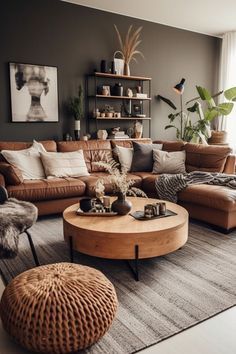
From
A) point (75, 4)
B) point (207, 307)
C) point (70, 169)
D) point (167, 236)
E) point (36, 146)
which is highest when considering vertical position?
point (75, 4)

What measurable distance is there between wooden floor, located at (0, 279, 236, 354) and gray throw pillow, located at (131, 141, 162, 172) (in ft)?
9.35

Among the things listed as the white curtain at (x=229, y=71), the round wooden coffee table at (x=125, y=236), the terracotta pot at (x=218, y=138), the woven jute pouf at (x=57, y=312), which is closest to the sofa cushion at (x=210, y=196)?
the round wooden coffee table at (x=125, y=236)

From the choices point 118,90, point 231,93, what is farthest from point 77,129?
point 231,93

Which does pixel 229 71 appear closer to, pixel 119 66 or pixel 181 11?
pixel 181 11

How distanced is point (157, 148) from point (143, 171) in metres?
0.47

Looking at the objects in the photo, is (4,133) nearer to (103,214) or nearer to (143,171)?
(143,171)

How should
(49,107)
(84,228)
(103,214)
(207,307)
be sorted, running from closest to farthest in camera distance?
(207,307), (84,228), (103,214), (49,107)

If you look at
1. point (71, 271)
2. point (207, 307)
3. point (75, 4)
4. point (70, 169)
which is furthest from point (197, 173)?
point (75, 4)

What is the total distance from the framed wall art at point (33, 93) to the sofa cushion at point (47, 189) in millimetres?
1236

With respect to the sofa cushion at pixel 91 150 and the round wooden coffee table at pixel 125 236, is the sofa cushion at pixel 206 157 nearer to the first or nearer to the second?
the sofa cushion at pixel 91 150

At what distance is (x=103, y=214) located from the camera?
2.56 m

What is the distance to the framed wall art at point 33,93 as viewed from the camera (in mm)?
4254

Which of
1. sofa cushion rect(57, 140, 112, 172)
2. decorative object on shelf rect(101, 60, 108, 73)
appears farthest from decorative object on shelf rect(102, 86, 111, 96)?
sofa cushion rect(57, 140, 112, 172)

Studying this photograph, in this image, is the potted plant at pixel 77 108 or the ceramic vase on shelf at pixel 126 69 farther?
the ceramic vase on shelf at pixel 126 69
